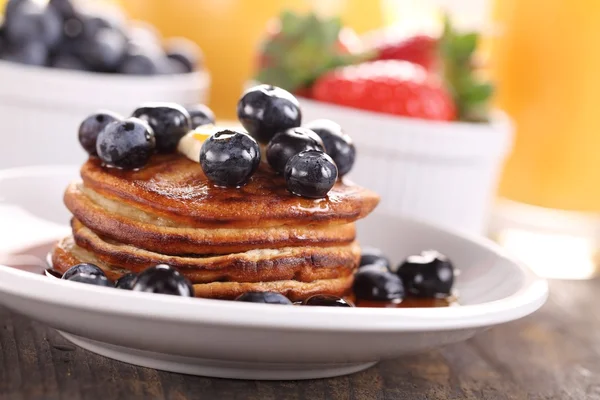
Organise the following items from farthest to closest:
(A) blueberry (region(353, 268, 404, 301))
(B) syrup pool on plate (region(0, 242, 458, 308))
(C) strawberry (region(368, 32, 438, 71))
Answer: (C) strawberry (region(368, 32, 438, 71)) → (A) blueberry (region(353, 268, 404, 301)) → (B) syrup pool on plate (region(0, 242, 458, 308))

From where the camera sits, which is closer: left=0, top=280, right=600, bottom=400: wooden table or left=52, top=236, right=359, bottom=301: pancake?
left=0, top=280, right=600, bottom=400: wooden table

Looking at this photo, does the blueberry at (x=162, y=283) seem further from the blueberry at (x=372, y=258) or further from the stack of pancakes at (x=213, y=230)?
the blueberry at (x=372, y=258)

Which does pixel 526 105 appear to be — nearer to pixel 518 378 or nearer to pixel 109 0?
pixel 518 378

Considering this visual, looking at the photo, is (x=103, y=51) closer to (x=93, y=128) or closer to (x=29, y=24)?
(x=29, y=24)

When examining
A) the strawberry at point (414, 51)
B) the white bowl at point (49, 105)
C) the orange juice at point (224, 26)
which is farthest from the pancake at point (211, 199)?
the orange juice at point (224, 26)

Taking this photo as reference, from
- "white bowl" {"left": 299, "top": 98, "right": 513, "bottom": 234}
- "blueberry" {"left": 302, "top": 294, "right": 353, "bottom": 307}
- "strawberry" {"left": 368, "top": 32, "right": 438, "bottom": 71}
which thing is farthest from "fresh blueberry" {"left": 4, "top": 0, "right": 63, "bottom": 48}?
"blueberry" {"left": 302, "top": 294, "right": 353, "bottom": 307}

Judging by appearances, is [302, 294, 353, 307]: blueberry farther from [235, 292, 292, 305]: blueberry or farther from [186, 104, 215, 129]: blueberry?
[186, 104, 215, 129]: blueberry

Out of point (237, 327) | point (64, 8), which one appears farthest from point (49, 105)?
point (237, 327)
